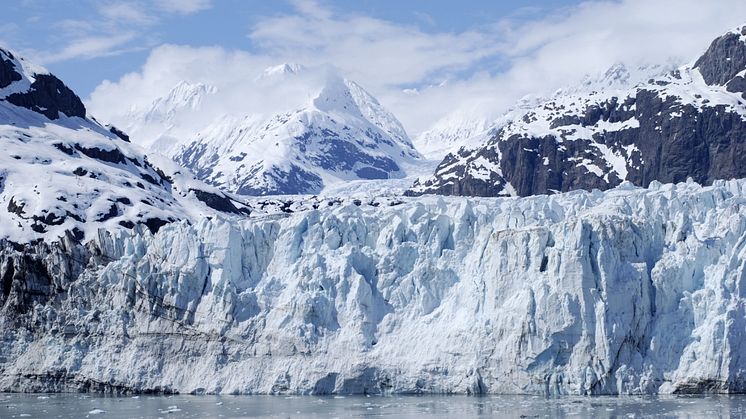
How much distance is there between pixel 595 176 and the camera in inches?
7480

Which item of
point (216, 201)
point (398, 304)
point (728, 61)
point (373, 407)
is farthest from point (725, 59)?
point (373, 407)

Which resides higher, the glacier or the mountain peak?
the mountain peak

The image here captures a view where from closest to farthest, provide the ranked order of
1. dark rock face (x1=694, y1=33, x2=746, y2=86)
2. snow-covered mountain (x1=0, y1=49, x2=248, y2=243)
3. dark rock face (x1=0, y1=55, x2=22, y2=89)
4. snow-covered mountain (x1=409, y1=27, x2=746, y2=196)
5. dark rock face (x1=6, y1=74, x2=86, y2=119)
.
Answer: snow-covered mountain (x1=0, y1=49, x2=248, y2=243), dark rock face (x1=0, y1=55, x2=22, y2=89), dark rock face (x1=6, y1=74, x2=86, y2=119), snow-covered mountain (x1=409, y1=27, x2=746, y2=196), dark rock face (x1=694, y1=33, x2=746, y2=86)

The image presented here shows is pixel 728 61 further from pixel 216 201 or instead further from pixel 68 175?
pixel 68 175

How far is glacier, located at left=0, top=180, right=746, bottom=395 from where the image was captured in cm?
6128

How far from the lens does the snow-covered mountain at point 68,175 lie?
120 meters

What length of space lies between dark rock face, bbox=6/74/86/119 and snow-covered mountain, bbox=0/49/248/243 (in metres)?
0.12

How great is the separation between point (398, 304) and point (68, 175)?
74.3 metres

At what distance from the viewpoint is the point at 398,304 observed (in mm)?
67188

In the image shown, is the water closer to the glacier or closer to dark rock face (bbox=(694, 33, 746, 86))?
the glacier

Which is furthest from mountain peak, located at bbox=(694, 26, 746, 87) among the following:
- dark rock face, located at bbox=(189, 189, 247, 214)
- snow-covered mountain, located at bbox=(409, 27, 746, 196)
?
dark rock face, located at bbox=(189, 189, 247, 214)

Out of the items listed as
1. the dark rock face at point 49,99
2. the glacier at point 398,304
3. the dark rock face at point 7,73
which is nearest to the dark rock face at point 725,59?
the dark rock face at point 49,99

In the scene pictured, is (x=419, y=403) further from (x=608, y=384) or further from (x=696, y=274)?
(x=696, y=274)

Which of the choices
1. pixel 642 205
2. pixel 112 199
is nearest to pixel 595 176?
pixel 112 199
